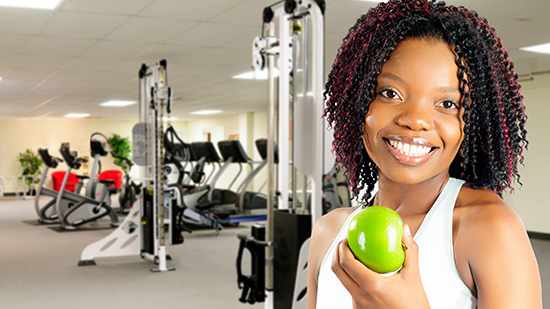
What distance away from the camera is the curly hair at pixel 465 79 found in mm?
776

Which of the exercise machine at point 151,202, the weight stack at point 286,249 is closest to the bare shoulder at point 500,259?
the weight stack at point 286,249

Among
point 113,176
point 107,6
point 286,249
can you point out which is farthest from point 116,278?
point 113,176

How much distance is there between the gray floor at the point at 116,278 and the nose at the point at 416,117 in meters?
4.29

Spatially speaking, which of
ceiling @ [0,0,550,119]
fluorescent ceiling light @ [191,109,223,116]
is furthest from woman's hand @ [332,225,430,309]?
fluorescent ceiling light @ [191,109,223,116]

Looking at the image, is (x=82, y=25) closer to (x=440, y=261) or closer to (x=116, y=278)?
(x=116, y=278)

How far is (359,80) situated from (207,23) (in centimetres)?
488

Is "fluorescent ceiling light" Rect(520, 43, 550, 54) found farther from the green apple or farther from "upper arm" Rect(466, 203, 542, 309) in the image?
the green apple

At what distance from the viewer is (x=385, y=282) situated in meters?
0.65

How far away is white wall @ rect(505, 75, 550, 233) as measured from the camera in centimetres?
883

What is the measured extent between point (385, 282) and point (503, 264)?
14 centimetres

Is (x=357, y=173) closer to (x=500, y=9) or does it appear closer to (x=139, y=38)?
(x=500, y=9)

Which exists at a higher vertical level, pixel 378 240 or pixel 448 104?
pixel 448 104

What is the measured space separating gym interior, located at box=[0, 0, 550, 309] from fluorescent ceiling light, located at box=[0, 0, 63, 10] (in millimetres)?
22

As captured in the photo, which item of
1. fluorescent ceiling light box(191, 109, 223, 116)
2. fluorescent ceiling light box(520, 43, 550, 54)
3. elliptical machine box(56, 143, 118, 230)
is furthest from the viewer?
A: fluorescent ceiling light box(191, 109, 223, 116)
